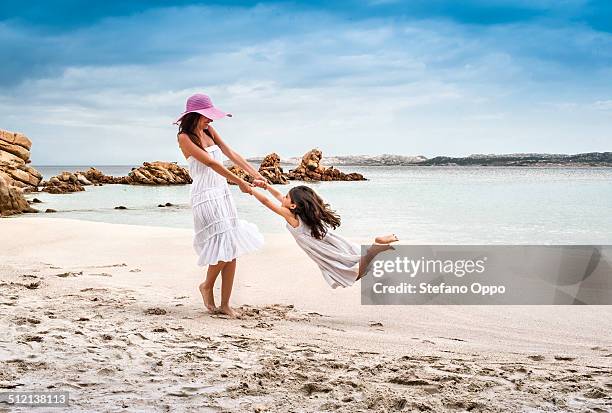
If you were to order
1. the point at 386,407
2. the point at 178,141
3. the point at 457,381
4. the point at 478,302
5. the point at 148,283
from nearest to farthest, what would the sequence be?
the point at 386,407 → the point at 457,381 → the point at 178,141 → the point at 478,302 → the point at 148,283

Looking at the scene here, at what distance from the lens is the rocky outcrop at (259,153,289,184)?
4166cm

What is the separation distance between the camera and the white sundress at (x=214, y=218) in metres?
4.65

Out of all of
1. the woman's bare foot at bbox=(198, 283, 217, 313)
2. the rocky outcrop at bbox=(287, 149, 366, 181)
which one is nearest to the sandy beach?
the woman's bare foot at bbox=(198, 283, 217, 313)

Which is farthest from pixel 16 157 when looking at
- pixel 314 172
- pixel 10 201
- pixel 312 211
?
pixel 312 211

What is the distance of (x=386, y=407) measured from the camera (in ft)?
9.00

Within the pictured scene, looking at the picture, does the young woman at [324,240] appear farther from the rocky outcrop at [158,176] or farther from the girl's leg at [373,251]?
the rocky outcrop at [158,176]

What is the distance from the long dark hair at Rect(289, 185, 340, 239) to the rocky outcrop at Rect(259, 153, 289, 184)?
35.5m

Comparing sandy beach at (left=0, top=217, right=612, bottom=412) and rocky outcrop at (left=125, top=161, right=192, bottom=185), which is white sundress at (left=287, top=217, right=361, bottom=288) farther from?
rocky outcrop at (left=125, top=161, right=192, bottom=185)

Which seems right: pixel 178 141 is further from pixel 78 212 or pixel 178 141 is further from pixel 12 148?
pixel 12 148

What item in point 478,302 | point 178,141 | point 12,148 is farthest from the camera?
point 12,148

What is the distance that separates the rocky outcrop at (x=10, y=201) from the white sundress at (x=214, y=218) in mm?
11478

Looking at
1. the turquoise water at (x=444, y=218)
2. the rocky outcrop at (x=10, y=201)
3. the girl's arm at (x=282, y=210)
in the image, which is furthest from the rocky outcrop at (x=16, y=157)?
the girl's arm at (x=282, y=210)

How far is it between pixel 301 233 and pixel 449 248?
528 cm

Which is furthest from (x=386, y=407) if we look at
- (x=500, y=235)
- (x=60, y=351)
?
(x=500, y=235)
